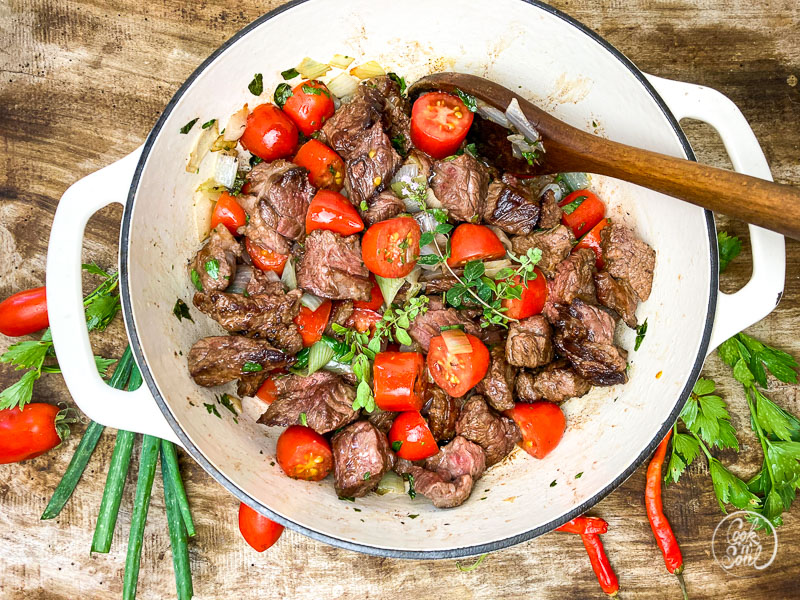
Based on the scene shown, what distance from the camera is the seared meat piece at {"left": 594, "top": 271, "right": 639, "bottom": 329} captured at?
3.14 meters

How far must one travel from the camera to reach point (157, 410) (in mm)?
2713

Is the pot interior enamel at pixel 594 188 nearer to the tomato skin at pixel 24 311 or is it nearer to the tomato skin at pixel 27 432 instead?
the tomato skin at pixel 24 311

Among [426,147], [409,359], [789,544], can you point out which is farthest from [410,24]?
[789,544]

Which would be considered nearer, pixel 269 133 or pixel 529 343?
pixel 529 343

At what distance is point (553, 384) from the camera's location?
315 cm

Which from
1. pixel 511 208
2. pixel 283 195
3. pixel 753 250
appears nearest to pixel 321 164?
pixel 283 195

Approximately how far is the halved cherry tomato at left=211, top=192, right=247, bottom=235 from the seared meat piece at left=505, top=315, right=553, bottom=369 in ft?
5.38

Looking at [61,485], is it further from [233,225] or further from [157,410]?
[233,225]

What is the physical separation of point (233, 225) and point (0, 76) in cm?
169

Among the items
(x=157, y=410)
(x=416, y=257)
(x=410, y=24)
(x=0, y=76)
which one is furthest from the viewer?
(x=0, y=76)

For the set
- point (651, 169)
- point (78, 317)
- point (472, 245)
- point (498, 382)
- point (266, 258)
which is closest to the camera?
point (78, 317)

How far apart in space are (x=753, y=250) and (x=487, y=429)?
157 cm

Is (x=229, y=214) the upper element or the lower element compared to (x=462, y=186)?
lower

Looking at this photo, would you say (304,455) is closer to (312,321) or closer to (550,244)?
(312,321)
